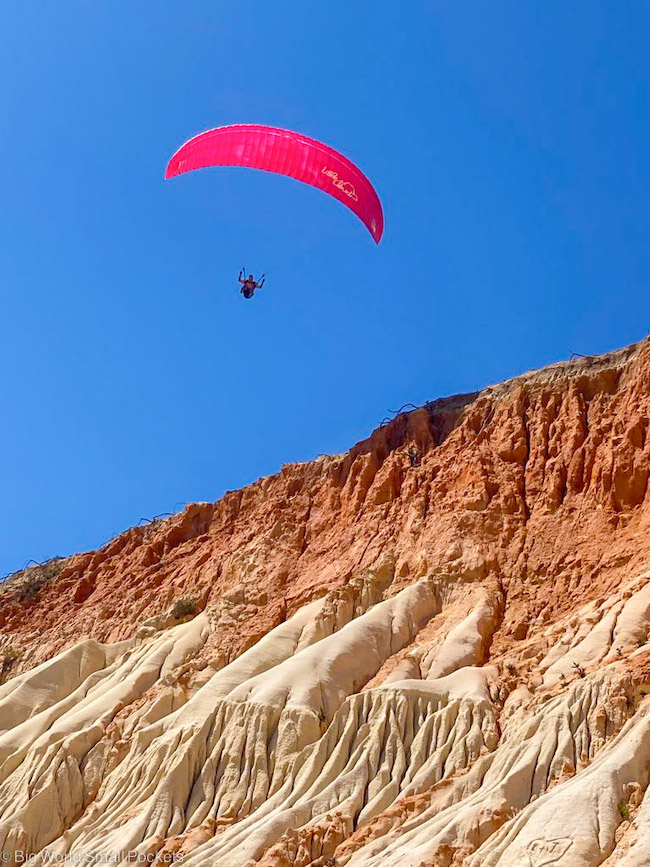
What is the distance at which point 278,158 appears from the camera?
102 ft

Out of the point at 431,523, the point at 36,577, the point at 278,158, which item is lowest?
the point at 431,523

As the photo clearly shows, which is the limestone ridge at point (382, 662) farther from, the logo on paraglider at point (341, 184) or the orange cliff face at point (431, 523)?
the logo on paraglider at point (341, 184)

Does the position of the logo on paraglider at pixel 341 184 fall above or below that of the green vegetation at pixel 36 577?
above

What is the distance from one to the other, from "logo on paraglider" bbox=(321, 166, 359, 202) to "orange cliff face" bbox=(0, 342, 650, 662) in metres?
10.8

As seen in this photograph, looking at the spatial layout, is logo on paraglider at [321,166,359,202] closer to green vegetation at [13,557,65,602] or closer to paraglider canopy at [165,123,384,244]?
paraglider canopy at [165,123,384,244]

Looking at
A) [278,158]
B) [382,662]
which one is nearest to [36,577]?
[382,662]

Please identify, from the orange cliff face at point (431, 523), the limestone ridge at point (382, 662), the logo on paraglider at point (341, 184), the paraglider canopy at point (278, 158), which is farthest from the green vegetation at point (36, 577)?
the logo on paraglider at point (341, 184)

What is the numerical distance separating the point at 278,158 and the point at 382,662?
47.5 feet

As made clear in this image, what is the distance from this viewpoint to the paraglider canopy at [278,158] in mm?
30938

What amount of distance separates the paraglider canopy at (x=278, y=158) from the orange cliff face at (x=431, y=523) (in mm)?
10025

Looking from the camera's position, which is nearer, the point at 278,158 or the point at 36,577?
the point at 278,158

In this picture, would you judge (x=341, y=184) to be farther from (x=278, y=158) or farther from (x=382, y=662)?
(x=382, y=662)

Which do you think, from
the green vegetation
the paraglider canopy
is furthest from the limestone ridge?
the paraglider canopy

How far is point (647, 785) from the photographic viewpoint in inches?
811
